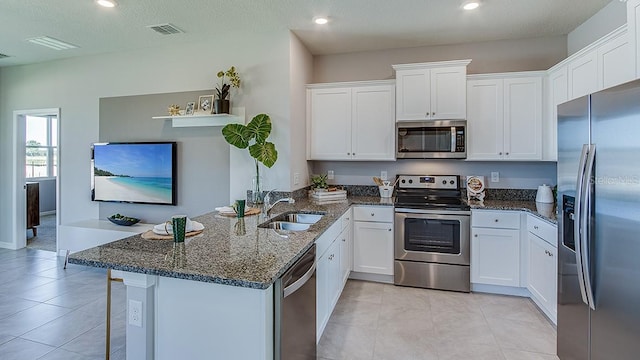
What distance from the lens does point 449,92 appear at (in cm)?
357

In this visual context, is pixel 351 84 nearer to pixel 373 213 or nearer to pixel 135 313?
pixel 373 213

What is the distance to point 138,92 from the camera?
4.12 metres

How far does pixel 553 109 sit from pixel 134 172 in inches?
194

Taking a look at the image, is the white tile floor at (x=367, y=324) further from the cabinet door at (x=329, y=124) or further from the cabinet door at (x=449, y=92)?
the cabinet door at (x=449, y=92)

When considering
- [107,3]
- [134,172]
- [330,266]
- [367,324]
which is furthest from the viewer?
[134,172]

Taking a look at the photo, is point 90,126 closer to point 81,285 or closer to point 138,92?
point 138,92

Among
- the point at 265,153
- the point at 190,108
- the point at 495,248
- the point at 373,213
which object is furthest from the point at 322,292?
the point at 190,108

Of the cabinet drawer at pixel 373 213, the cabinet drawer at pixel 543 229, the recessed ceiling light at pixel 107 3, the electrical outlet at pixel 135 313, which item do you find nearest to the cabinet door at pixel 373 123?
the cabinet drawer at pixel 373 213

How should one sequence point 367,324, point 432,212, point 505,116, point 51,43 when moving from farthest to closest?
point 51,43
point 505,116
point 432,212
point 367,324

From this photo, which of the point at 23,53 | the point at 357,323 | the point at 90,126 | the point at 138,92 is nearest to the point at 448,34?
the point at 357,323

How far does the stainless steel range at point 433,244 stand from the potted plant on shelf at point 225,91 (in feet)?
7.16

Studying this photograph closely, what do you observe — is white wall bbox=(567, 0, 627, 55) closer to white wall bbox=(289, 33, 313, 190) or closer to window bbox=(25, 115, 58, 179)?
white wall bbox=(289, 33, 313, 190)

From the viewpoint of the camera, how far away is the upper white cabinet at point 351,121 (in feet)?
12.7

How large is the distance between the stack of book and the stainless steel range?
648mm
